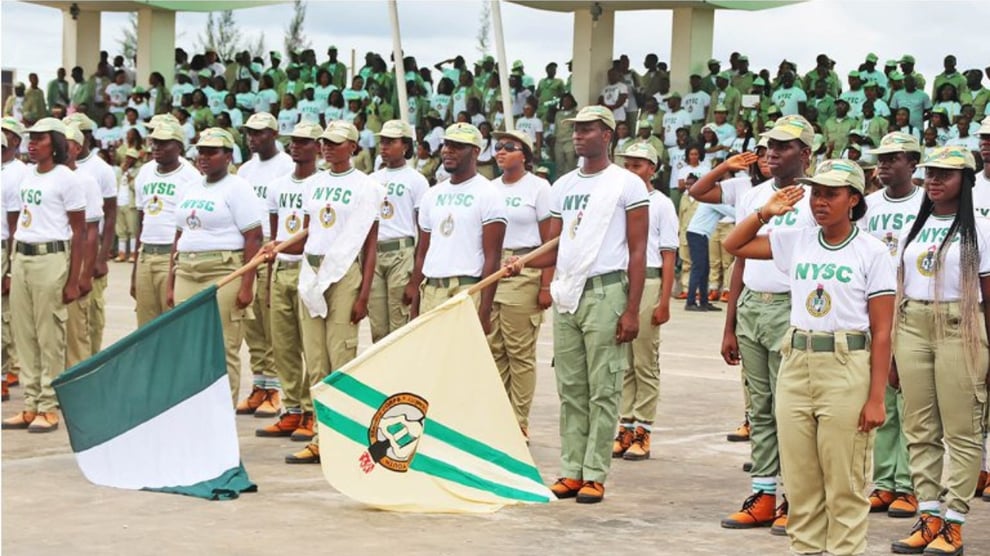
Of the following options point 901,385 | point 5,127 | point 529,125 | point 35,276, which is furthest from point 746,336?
point 529,125

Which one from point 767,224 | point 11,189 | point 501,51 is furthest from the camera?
point 501,51

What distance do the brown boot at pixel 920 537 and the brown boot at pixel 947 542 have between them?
3 cm

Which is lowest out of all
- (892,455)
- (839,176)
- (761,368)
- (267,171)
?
(892,455)

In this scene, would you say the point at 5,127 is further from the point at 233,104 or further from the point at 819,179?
the point at 233,104

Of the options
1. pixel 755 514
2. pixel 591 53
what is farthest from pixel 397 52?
pixel 755 514

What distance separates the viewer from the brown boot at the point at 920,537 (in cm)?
801

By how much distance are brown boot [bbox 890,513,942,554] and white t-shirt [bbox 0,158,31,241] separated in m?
6.73

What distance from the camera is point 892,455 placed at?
30.1 feet

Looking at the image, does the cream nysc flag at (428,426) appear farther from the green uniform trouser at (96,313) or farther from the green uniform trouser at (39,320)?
the green uniform trouser at (96,313)

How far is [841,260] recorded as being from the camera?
7.14m

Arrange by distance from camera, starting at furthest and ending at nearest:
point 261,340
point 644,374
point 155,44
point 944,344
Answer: point 155,44 → point 261,340 → point 644,374 → point 944,344

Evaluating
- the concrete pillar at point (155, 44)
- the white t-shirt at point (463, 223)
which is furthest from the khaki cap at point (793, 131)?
the concrete pillar at point (155, 44)

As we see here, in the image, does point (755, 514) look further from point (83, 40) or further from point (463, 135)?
point (83, 40)

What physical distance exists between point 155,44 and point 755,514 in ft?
90.1
